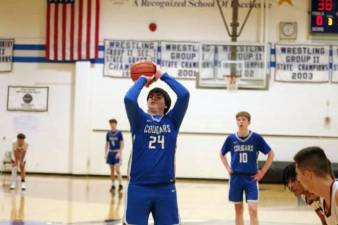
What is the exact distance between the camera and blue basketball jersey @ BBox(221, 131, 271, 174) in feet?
26.3

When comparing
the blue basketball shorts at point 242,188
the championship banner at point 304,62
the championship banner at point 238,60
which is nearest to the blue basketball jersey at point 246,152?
the blue basketball shorts at point 242,188

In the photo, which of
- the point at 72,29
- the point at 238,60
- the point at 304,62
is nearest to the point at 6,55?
the point at 72,29

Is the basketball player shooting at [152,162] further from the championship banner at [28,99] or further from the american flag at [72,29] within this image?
the championship banner at [28,99]

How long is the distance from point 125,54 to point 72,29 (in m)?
1.93

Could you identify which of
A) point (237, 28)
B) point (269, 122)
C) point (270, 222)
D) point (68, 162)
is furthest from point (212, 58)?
point (270, 222)

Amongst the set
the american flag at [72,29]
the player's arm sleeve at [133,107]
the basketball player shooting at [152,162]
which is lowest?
the basketball player shooting at [152,162]

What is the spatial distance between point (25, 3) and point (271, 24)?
316 inches

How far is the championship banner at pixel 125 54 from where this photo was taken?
1848 cm

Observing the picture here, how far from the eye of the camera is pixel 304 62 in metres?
18.1

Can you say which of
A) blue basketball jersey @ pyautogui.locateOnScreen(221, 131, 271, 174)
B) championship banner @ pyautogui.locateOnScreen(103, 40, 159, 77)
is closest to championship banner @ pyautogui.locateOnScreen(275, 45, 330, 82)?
championship banner @ pyautogui.locateOnScreen(103, 40, 159, 77)

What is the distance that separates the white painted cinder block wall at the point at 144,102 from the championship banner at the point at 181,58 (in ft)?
0.88

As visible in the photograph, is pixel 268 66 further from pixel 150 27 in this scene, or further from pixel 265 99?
pixel 150 27

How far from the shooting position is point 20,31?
19000 millimetres

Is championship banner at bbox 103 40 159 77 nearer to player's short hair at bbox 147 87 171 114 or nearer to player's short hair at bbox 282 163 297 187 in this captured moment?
player's short hair at bbox 147 87 171 114
